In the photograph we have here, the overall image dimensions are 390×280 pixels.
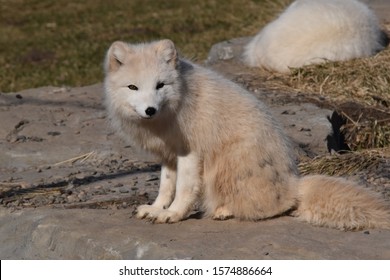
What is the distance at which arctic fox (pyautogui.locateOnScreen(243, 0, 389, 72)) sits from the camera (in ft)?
34.0

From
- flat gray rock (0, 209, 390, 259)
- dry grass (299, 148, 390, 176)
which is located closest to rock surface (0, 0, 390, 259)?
flat gray rock (0, 209, 390, 259)

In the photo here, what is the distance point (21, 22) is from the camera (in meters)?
17.3

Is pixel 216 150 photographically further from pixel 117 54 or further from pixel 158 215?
pixel 117 54

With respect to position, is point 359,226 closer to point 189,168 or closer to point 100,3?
point 189,168

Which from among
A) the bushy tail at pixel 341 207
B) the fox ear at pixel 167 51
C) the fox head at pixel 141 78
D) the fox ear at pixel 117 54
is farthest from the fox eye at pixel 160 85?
the bushy tail at pixel 341 207

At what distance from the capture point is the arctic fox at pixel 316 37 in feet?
34.0

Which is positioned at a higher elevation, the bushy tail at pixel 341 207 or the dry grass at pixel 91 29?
the bushy tail at pixel 341 207

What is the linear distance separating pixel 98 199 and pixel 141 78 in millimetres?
1266

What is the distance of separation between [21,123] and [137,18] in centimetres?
911

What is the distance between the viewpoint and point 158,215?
5668 mm

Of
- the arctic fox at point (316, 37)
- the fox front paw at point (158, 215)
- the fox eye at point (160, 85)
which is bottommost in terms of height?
the arctic fox at point (316, 37)

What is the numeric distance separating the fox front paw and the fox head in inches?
23.8

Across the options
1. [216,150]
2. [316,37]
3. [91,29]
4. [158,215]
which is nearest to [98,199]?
[158,215]

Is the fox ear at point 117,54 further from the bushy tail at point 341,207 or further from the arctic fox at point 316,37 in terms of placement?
the arctic fox at point 316,37
